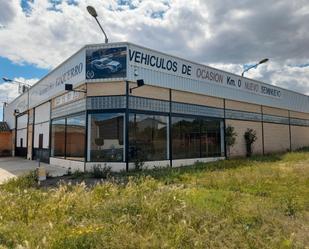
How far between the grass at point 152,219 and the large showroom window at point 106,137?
714 centimetres

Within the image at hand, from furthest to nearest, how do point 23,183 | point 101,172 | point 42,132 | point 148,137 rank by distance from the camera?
point 42,132, point 148,137, point 101,172, point 23,183

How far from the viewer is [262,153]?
26.8m

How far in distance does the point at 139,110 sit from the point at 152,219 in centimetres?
1126

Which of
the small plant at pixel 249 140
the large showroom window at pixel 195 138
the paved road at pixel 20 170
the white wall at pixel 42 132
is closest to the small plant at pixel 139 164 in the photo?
the large showroom window at pixel 195 138

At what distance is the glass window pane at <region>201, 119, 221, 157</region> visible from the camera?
21.3 meters

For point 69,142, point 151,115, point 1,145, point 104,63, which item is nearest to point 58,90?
point 69,142

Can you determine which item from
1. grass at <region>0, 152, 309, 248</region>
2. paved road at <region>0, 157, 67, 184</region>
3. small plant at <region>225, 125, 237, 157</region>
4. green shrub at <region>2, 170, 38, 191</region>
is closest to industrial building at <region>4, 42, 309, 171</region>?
small plant at <region>225, 125, 237, 157</region>

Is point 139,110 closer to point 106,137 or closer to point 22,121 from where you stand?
point 106,137

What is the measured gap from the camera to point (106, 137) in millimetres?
16719

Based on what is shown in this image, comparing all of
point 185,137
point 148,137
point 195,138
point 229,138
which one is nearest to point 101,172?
point 148,137

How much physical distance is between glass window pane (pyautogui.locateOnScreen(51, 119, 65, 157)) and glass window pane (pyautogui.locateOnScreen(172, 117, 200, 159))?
7.18 metres

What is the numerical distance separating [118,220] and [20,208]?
2.38m

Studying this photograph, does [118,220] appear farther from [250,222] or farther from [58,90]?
[58,90]

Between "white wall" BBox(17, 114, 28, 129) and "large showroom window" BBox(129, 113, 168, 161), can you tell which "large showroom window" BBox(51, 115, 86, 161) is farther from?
"white wall" BBox(17, 114, 28, 129)
